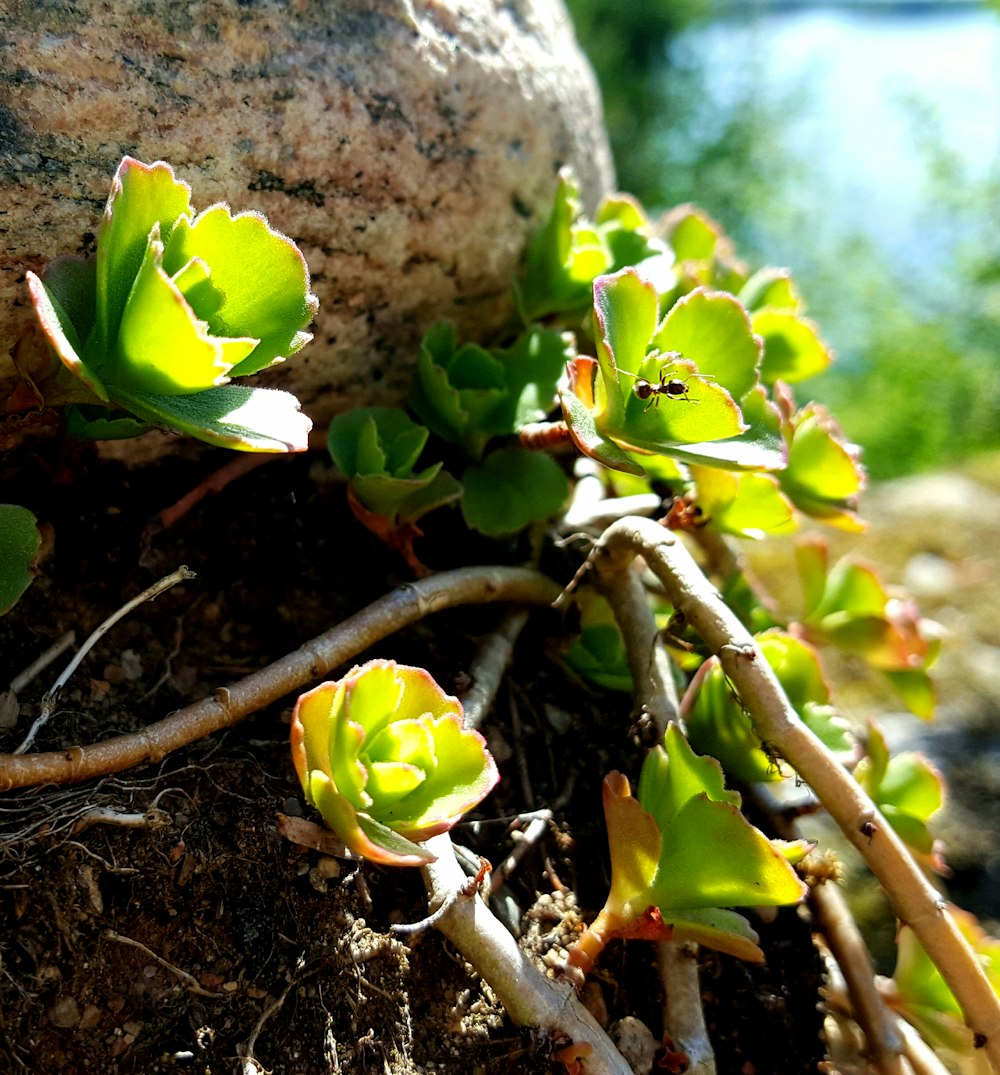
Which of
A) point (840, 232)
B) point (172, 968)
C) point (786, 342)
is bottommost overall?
point (840, 232)

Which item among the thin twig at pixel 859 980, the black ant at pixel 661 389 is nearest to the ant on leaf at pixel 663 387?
the black ant at pixel 661 389

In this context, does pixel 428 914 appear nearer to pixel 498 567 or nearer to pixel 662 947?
pixel 662 947

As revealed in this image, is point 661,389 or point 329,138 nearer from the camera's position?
point 661,389

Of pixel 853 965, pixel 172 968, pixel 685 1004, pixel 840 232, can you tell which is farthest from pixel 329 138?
pixel 840 232

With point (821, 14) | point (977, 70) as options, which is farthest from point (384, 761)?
point (821, 14)

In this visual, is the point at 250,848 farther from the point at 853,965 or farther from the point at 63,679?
the point at 853,965

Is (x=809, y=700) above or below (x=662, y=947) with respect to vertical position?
above

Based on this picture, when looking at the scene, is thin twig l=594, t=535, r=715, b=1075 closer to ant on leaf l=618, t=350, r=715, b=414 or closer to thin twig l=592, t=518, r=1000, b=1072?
thin twig l=592, t=518, r=1000, b=1072
